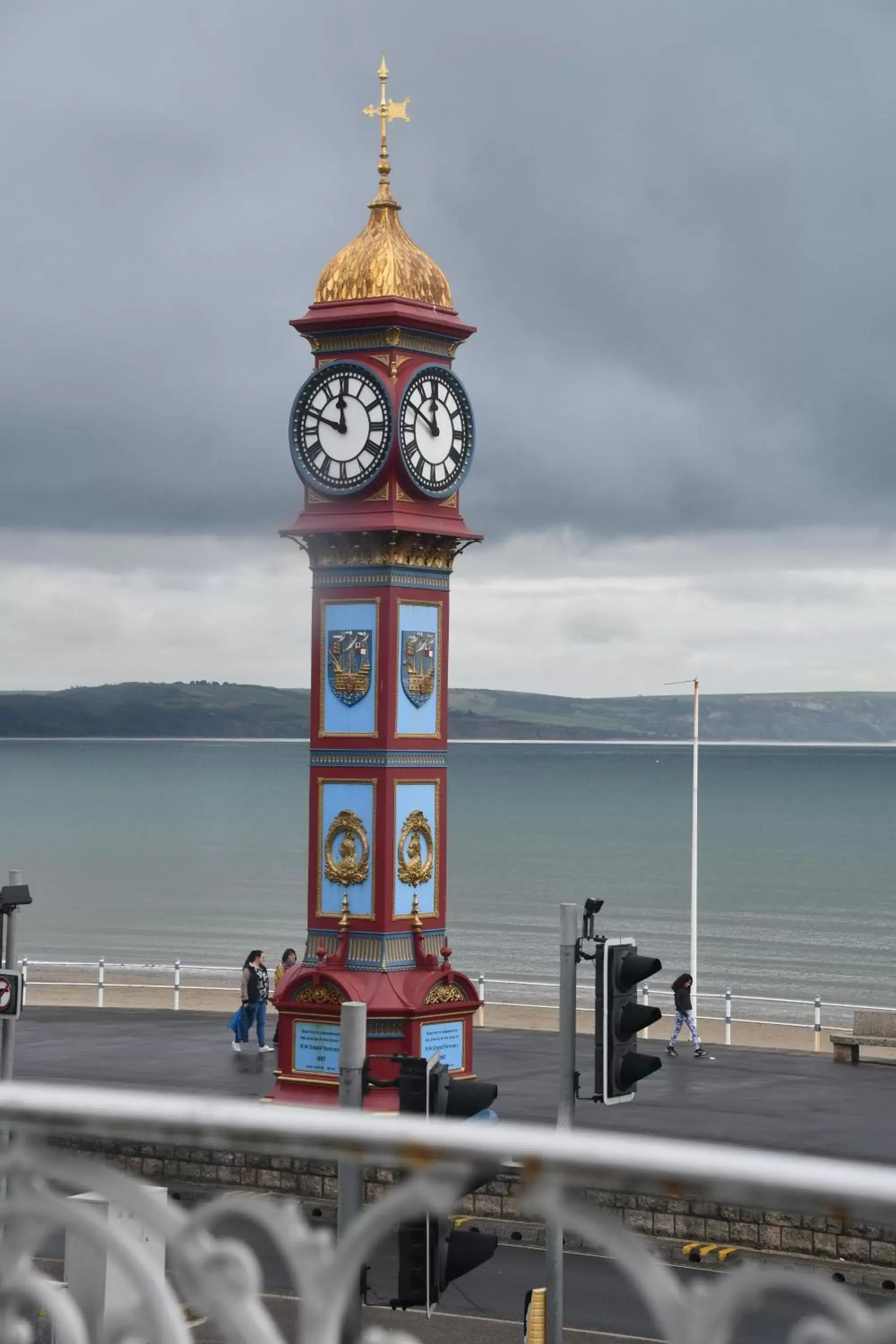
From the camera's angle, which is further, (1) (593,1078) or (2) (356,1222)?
(1) (593,1078)

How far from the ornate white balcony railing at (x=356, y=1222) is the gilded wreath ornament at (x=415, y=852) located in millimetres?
19572

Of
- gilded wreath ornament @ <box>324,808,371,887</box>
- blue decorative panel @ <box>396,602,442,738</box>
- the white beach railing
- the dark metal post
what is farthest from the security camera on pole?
the white beach railing

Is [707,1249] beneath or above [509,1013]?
beneath

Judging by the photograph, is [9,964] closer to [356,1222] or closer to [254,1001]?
[254,1001]

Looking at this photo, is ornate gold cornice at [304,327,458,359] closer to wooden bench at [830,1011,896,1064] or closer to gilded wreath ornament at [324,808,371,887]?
gilded wreath ornament at [324,808,371,887]

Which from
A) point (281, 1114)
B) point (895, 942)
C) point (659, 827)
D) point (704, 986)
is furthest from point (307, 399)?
point (659, 827)

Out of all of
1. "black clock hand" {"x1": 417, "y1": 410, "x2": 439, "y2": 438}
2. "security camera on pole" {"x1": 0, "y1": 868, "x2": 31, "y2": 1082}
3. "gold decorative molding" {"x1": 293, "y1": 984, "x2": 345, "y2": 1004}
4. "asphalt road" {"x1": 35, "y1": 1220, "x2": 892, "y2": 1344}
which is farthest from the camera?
"black clock hand" {"x1": 417, "y1": 410, "x2": 439, "y2": 438}

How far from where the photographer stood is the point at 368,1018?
2425cm

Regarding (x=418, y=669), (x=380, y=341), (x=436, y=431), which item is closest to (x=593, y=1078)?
(x=418, y=669)

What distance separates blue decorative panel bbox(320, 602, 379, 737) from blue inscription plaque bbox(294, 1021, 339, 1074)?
11.1 feet

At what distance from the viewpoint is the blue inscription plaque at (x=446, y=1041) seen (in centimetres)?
2398

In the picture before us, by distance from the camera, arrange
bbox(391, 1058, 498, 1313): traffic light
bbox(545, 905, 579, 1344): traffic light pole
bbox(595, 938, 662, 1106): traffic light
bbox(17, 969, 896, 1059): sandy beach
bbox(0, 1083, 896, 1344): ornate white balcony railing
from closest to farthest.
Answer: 1. bbox(0, 1083, 896, 1344): ornate white balcony railing
2. bbox(391, 1058, 498, 1313): traffic light
3. bbox(595, 938, 662, 1106): traffic light
4. bbox(545, 905, 579, 1344): traffic light pole
5. bbox(17, 969, 896, 1059): sandy beach

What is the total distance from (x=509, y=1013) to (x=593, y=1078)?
10674mm

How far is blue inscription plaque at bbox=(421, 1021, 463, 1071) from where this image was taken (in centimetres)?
2398
